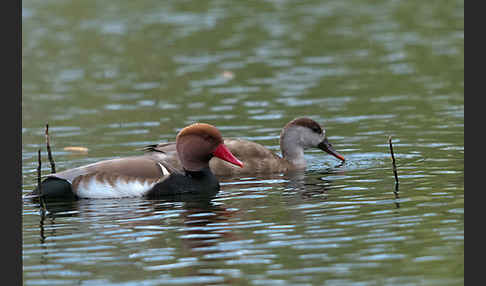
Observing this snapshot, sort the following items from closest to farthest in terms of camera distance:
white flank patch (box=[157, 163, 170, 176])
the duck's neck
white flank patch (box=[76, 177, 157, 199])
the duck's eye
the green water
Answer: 1. the green water
2. white flank patch (box=[76, 177, 157, 199])
3. white flank patch (box=[157, 163, 170, 176])
4. the duck's neck
5. the duck's eye

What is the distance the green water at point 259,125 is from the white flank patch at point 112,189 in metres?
0.16

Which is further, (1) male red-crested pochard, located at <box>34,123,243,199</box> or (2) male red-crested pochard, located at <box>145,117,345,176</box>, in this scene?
(2) male red-crested pochard, located at <box>145,117,345,176</box>

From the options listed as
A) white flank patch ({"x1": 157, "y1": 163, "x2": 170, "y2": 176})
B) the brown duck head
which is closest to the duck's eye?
the brown duck head

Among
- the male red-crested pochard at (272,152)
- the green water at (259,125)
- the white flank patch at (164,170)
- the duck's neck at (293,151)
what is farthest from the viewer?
the duck's neck at (293,151)

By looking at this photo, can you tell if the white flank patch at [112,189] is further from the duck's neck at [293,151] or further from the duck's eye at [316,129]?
the duck's eye at [316,129]

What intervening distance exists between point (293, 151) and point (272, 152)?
1.13ft

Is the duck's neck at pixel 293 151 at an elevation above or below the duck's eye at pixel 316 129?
below

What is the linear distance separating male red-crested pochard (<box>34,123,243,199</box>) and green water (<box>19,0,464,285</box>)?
24 centimetres

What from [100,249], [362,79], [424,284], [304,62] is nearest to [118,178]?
[100,249]

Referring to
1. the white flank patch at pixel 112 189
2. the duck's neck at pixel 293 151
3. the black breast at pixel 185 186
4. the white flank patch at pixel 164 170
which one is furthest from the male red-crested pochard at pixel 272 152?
the white flank patch at pixel 112 189

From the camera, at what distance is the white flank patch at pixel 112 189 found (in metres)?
12.7

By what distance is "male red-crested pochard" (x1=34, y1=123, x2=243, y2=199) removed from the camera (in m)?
12.7

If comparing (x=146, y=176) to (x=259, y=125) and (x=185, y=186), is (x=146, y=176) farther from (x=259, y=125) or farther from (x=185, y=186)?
(x=259, y=125)

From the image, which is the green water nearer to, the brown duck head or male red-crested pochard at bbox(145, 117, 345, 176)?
male red-crested pochard at bbox(145, 117, 345, 176)
